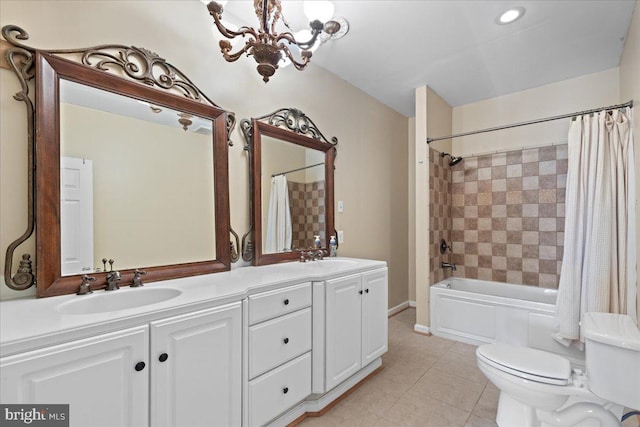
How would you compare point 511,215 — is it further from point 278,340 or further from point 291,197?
point 278,340

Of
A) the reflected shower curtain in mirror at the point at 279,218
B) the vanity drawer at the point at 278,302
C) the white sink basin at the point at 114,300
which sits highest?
the reflected shower curtain in mirror at the point at 279,218

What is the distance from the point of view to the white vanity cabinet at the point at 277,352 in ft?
4.56

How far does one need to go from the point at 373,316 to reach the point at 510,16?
2320 mm

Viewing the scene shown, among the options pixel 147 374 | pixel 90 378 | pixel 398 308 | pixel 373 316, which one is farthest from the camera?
pixel 398 308

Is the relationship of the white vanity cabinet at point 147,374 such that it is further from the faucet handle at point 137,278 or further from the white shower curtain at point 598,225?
the white shower curtain at point 598,225

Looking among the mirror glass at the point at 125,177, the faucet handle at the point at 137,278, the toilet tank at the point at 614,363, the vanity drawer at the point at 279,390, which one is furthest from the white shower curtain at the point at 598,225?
the faucet handle at the point at 137,278

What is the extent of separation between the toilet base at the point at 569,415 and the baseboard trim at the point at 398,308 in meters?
1.87

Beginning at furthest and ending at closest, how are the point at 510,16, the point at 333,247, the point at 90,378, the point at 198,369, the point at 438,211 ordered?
the point at 438,211, the point at 333,247, the point at 510,16, the point at 198,369, the point at 90,378

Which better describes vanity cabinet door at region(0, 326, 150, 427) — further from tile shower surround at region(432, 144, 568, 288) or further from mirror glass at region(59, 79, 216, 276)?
tile shower surround at region(432, 144, 568, 288)

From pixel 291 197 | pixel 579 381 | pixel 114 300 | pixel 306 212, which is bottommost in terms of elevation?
pixel 579 381

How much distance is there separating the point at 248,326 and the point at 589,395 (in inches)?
63.6

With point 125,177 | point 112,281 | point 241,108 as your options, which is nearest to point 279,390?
point 112,281

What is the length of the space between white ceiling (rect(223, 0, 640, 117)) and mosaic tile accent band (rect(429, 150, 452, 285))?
0.84 meters

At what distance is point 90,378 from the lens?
911 mm
